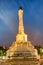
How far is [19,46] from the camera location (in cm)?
5141

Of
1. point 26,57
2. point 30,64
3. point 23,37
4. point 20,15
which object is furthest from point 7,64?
point 20,15

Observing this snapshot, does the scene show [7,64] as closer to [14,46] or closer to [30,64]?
[30,64]

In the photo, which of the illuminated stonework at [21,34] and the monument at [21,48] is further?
the illuminated stonework at [21,34]

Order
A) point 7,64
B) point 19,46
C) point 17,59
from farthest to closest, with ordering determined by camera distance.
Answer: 1. point 19,46
2. point 17,59
3. point 7,64

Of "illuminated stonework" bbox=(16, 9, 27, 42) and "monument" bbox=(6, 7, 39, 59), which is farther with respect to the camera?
"illuminated stonework" bbox=(16, 9, 27, 42)

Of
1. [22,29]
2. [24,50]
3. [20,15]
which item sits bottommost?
[24,50]

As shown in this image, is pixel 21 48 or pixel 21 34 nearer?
pixel 21 48

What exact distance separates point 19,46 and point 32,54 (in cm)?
359

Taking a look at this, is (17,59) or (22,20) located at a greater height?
(22,20)

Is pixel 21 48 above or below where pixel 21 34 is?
below

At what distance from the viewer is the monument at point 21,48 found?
1951 inches

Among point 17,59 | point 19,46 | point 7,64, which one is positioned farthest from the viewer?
point 19,46

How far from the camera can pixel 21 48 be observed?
167 ft

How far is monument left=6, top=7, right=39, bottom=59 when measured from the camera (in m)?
49.5
